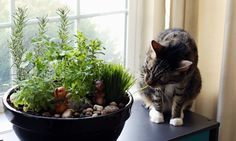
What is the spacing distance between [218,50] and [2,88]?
880mm

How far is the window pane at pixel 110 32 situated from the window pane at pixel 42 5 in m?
0.13

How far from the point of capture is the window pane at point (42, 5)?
5.74 feet

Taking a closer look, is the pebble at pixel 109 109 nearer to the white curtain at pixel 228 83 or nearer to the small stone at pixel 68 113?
the small stone at pixel 68 113

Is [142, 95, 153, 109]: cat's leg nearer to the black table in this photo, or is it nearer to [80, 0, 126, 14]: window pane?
the black table

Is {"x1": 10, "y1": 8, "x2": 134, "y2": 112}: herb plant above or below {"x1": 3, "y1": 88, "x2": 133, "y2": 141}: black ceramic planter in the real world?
above

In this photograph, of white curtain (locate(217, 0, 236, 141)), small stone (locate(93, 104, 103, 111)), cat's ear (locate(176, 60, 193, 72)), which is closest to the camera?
small stone (locate(93, 104, 103, 111))

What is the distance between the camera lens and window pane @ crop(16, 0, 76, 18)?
5.74ft

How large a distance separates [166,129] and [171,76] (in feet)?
0.64

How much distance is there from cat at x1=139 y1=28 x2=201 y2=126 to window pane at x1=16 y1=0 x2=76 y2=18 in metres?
0.39

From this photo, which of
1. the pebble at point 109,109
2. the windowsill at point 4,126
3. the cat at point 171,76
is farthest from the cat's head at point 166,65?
the windowsill at point 4,126

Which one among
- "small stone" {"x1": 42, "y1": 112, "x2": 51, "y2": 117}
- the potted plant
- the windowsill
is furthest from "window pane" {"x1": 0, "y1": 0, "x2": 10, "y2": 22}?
"small stone" {"x1": 42, "y1": 112, "x2": 51, "y2": 117}

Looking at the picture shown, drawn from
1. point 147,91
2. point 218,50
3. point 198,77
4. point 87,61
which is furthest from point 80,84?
point 218,50

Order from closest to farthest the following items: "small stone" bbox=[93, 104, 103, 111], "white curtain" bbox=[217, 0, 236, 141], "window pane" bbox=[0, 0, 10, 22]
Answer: "small stone" bbox=[93, 104, 103, 111]
"window pane" bbox=[0, 0, 10, 22]
"white curtain" bbox=[217, 0, 236, 141]

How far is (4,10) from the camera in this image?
1702mm
